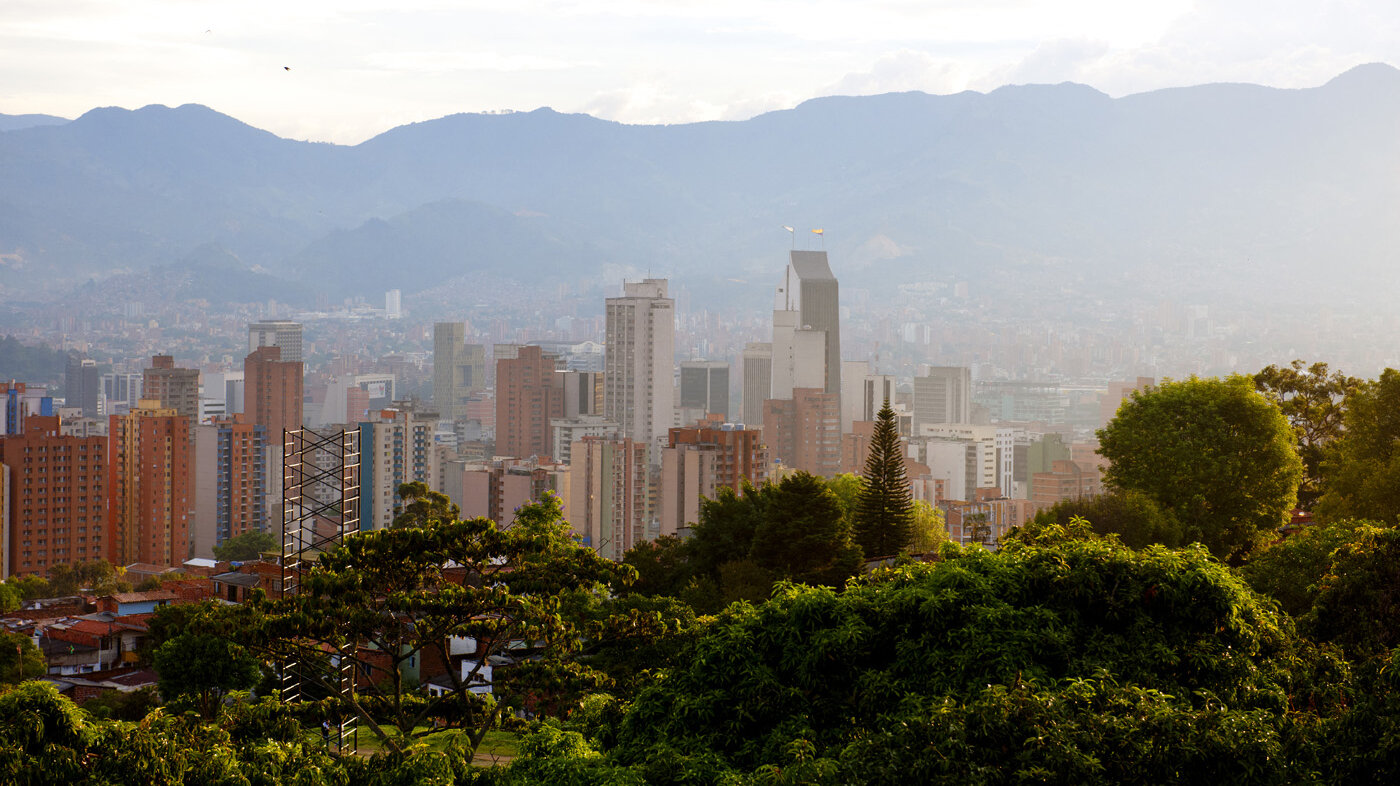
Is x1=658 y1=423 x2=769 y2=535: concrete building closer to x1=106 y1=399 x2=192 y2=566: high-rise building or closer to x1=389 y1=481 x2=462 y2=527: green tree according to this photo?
x1=389 y1=481 x2=462 y2=527: green tree

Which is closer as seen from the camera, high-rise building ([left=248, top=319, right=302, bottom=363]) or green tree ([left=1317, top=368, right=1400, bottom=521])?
green tree ([left=1317, top=368, right=1400, bottom=521])

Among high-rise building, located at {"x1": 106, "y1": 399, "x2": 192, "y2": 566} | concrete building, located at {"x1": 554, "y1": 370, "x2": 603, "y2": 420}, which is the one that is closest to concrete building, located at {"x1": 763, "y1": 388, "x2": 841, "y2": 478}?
concrete building, located at {"x1": 554, "y1": 370, "x2": 603, "y2": 420}

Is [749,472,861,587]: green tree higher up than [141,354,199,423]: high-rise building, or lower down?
lower down

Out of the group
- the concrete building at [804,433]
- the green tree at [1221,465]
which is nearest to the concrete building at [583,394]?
the concrete building at [804,433]

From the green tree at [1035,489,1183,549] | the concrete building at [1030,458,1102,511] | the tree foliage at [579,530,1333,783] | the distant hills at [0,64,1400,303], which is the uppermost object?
the distant hills at [0,64,1400,303]

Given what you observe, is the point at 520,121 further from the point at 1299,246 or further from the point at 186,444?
the point at 186,444

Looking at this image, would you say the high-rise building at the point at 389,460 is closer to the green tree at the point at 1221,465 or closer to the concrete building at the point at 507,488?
the concrete building at the point at 507,488

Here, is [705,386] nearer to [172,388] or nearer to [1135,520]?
[172,388]

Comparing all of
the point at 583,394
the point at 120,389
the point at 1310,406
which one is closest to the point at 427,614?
the point at 1310,406
